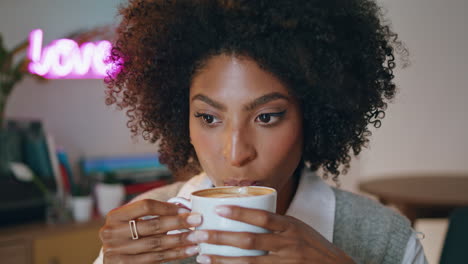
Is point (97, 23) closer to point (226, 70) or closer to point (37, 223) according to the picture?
point (37, 223)

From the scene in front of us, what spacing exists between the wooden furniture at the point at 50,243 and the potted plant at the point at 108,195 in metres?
0.07

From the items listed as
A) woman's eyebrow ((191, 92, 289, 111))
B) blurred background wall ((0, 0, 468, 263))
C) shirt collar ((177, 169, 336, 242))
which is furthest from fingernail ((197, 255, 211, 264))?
blurred background wall ((0, 0, 468, 263))

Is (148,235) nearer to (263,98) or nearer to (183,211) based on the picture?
(183,211)

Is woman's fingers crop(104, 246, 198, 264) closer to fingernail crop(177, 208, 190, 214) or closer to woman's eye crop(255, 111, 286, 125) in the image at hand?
fingernail crop(177, 208, 190, 214)

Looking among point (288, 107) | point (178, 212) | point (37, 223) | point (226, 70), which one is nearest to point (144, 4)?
point (226, 70)

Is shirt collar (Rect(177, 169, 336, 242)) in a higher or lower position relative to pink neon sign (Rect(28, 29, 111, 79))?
lower

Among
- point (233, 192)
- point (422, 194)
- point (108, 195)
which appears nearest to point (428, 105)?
point (422, 194)

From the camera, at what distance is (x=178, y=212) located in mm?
670

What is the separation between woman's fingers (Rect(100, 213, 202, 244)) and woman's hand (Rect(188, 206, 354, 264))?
0.02 meters

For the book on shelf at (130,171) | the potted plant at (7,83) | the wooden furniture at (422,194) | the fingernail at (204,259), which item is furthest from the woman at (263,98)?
→ the book on shelf at (130,171)

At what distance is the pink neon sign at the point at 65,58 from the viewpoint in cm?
218

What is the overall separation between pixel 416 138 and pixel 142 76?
9.55 feet

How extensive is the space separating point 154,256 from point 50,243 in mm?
1443

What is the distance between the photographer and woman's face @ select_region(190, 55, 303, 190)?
2.60ft
